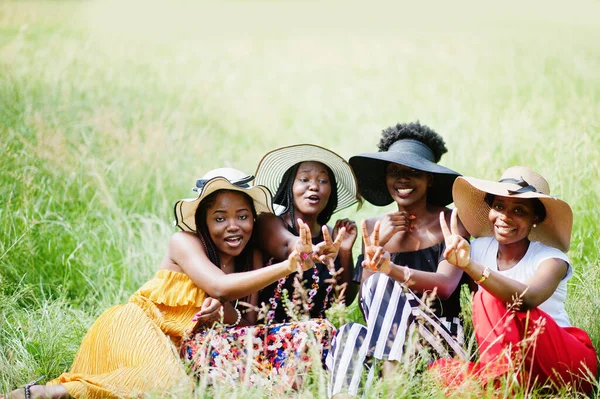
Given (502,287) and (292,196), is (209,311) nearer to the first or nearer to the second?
(292,196)

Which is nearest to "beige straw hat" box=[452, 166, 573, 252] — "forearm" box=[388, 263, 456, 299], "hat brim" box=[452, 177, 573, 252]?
"hat brim" box=[452, 177, 573, 252]

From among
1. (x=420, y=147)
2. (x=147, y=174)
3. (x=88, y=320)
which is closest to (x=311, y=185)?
(x=420, y=147)

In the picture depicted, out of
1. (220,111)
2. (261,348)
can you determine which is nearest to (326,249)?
(261,348)

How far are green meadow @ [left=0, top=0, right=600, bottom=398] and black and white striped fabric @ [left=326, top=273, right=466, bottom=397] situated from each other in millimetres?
212

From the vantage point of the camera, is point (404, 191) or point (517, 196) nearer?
point (517, 196)

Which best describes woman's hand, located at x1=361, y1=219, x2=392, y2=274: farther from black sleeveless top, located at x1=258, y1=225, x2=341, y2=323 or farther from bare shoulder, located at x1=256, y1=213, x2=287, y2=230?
bare shoulder, located at x1=256, y1=213, x2=287, y2=230

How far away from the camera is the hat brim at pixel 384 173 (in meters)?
4.32

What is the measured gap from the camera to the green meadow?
5555 millimetres

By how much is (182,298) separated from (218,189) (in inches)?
27.1

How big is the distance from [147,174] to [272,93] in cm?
335

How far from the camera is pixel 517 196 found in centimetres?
384

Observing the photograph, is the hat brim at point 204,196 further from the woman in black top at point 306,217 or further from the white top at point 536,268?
the white top at point 536,268

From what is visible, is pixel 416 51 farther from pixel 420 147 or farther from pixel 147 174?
pixel 420 147

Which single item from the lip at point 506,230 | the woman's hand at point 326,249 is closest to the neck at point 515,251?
the lip at point 506,230
